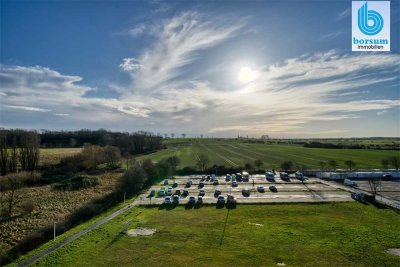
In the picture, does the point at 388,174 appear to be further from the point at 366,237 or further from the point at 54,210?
the point at 54,210

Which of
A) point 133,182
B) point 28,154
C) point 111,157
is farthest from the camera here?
point 111,157

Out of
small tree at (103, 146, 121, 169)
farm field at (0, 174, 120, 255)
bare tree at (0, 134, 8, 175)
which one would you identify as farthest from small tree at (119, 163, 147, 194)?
bare tree at (0, 134, 8, 175)

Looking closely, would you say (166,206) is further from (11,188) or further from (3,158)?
(3,158)

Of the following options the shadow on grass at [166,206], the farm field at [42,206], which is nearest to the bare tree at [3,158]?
the farm field at [42,206]

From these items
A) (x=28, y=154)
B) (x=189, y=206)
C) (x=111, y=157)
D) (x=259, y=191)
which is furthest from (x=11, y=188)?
(x=259, y=191)

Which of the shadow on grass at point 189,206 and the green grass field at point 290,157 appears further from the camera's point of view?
the green grass field at point 290,157

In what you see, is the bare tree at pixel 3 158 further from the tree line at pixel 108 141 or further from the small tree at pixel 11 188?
the tree line at pixel 108 141

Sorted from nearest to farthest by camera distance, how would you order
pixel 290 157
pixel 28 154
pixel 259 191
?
pixel 259 191
pixel 28 154
pixel 290 157
